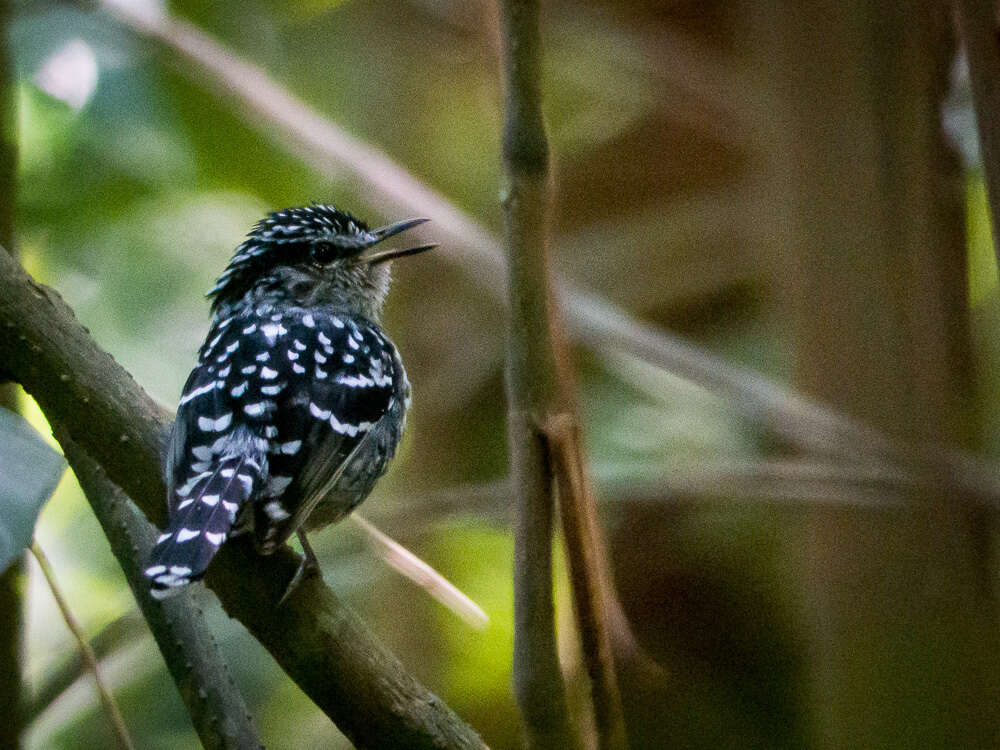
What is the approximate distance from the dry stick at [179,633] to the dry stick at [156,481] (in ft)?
0.64

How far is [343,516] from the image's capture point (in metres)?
2.88

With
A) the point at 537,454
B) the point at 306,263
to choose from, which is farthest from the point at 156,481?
the point at 306,263

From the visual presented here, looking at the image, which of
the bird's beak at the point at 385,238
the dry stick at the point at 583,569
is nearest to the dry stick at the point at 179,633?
the dry stick at the point at 583,569

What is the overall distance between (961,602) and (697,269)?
388 centimetres

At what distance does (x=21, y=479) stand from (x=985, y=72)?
5.32ft

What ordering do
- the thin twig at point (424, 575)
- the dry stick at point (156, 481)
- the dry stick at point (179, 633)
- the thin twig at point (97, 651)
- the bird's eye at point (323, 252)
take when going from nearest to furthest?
1. the dry stick at point (156, 481)
2. the dry stick at point (179, 633)
3. the thin twig at point (424, 575)
4. the thin twig at point (97, 651)
5. the bird's eye at point (323, 252)

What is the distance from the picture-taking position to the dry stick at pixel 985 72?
1.68 meters

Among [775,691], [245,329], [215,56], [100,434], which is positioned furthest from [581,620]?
[215,56]

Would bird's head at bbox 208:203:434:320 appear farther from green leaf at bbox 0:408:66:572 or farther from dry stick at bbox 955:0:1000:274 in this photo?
dry stick at bbox 955:0:1000:274

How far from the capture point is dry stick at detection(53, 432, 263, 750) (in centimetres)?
212

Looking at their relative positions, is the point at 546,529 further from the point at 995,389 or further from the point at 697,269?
the point at 697,269

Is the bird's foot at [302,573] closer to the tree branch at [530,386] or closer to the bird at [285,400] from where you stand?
the bird at [285,400]

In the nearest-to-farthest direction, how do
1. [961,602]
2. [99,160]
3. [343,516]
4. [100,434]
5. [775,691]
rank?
[961,602] < [100,434] < [343,516] < [775,691] < [99,160]

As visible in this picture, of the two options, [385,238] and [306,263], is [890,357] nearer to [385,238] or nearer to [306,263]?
[385,238]
